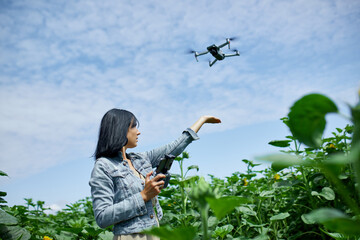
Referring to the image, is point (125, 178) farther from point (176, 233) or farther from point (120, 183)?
point (176, 233)

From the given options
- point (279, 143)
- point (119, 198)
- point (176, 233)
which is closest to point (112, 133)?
point (119, 198)

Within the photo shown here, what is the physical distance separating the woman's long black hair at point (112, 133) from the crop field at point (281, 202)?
497 millimetres

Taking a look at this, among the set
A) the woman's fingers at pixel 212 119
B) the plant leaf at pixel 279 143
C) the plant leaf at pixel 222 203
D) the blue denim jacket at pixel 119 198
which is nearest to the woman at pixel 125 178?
the blue denim jacket at pixel 119 198

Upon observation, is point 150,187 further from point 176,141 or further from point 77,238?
point 77,238

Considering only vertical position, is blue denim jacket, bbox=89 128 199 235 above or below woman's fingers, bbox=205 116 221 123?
below

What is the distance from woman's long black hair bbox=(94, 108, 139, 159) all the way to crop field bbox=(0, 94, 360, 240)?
0.50 meters

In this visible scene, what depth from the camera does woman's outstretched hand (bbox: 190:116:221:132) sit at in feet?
8.48

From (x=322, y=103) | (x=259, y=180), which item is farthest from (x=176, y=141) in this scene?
(x=322, y=103)

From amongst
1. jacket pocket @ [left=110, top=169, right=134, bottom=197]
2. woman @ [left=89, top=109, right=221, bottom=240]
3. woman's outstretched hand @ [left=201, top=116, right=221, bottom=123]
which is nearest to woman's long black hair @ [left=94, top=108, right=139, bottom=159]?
woman @ [left=89, top=109, right=221, bottom=240]

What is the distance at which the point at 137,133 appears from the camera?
246cm

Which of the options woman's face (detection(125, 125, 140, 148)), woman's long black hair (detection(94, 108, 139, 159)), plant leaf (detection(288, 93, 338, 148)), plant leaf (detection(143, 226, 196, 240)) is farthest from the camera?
woman's face (detection(125, 125, 140, 148))

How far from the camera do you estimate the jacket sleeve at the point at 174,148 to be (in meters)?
2.52

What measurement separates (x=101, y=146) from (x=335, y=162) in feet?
6.74

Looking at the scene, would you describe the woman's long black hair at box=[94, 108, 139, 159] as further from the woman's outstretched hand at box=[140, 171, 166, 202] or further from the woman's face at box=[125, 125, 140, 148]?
the woman's outstretched hand at box=[140, 171, 166, 202]
